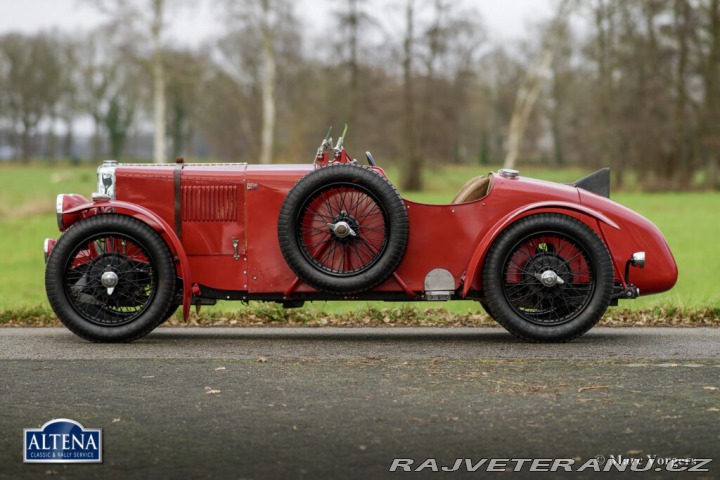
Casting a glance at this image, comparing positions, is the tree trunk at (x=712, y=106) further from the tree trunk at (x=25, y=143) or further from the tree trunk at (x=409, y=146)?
the tree trunk at (x=25, y=143)

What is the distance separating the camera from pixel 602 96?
48.3 m

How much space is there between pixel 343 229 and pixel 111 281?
175 centimetres

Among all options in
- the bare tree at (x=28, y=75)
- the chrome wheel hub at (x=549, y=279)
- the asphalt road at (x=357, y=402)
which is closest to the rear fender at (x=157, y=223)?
the asphalt road at (x=357, y=402)

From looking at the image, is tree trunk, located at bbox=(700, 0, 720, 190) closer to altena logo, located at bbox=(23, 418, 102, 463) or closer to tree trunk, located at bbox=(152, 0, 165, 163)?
tree trunk, located at bbox=(152, 0, 165, 163)

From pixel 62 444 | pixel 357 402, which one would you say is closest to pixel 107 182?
pixel 357 402

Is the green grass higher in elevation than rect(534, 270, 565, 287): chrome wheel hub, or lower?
lower

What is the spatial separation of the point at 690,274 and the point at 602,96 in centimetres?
3100

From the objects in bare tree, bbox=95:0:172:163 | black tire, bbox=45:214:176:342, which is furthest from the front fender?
bare tree, bbox=95:0:172:163

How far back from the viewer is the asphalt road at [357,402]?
4145mm

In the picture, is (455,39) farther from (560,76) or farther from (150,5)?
(560,76)

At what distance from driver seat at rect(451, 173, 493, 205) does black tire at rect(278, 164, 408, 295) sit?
2.39ft

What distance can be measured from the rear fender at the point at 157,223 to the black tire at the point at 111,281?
6cm

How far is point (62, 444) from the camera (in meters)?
4.27

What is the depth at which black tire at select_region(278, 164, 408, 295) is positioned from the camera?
7070 millimetres
